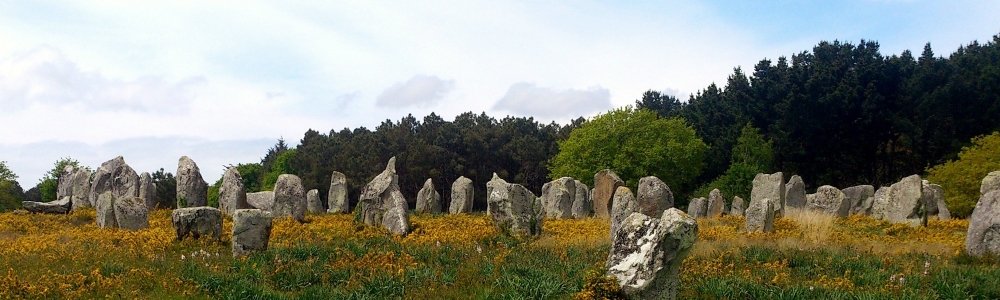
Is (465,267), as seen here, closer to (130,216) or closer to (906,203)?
(130,216)

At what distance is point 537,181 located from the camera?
228 ft

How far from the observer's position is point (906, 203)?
Answer: 25672 millimetres

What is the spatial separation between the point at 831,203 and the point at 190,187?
964 inches

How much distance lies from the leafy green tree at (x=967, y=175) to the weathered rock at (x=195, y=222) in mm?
29961

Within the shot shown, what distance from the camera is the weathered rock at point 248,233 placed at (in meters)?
16.0

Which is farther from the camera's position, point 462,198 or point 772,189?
point 462,198

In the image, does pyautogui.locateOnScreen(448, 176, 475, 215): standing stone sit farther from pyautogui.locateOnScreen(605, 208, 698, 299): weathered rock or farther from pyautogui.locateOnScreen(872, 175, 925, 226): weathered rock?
pyautogui.locateOnScreen(605, 208, 698, 299): weathered rock

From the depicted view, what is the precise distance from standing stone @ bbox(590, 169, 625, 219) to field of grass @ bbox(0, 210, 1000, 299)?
549 inches

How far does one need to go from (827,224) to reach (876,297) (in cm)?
1178

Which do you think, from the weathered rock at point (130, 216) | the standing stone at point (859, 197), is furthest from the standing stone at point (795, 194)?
the weathered rock at point (130, 216)

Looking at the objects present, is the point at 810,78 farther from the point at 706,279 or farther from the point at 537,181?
the point at 706,279

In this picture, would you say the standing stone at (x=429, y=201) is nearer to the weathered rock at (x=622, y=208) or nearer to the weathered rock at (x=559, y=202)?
the weathered rock at (x=559, y=202)

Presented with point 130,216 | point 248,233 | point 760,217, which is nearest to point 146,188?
point 130,216

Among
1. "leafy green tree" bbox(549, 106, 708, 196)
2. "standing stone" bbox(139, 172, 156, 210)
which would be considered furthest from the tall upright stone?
"leafy green tree" bbox(549, 106, 708, 196)
